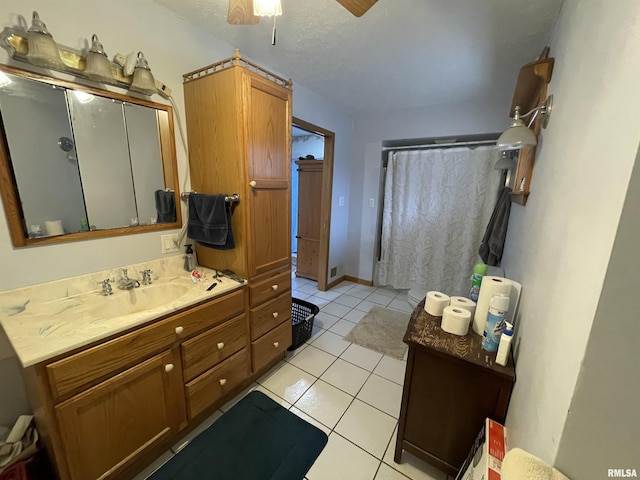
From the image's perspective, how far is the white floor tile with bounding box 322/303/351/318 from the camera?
2.85 meters

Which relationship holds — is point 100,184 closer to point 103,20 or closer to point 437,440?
point 103,20

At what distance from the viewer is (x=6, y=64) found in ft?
→ 3.42

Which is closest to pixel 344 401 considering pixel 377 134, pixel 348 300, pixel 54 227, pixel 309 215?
pixel 348 300

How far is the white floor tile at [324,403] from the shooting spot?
1.57 m

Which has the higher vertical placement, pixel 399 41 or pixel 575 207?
pixel 399 41

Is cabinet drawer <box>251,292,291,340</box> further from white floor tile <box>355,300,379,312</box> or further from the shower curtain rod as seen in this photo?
the shower curtain rod

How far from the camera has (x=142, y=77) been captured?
52.9 inches

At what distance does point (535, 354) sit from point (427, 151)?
2.65 metres

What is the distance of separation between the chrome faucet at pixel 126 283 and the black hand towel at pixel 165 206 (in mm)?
378

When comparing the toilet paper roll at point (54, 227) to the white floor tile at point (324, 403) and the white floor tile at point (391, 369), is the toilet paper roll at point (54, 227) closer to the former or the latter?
the white floor tile at point (324, 403)

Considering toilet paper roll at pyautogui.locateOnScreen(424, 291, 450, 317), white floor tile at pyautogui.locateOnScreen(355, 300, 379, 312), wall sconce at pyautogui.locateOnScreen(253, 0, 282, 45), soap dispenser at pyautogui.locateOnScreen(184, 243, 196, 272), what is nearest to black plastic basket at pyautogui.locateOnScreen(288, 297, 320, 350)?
white floor tile at pyautogui.locateOnScreen(355, 300, 379, 312)

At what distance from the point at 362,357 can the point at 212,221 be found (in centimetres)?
165

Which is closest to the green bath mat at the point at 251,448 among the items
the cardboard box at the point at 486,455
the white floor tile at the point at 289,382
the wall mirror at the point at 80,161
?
the white floor tile at the point at 289,382

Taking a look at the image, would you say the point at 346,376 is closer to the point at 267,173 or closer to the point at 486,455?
the point at 486,455
